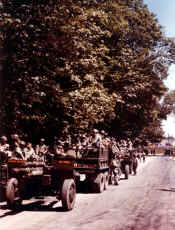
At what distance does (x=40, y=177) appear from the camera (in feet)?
37.2

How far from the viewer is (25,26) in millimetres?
15195

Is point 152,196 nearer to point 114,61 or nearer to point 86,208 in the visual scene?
point 86,208

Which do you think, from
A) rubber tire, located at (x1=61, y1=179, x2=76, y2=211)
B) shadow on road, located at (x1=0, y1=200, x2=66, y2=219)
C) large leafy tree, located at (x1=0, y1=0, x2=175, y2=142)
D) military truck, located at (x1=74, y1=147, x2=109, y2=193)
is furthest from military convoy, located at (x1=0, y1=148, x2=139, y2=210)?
large leafy tree, located at (x1=0, y1=0, x2=175, y2=142)

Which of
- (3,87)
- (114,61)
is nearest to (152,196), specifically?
(3,87)

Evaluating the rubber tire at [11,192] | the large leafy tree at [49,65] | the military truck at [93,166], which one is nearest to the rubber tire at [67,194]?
the rubber tire at [11,192]

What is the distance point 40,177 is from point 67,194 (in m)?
1.22

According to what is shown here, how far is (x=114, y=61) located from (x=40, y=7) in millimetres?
12477

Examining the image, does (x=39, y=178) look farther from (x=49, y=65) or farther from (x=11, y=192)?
(x=49, y=65)

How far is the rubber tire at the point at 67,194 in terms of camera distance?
1060 cm

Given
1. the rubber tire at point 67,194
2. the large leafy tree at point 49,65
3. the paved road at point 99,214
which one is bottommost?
the paved road at point 99,214

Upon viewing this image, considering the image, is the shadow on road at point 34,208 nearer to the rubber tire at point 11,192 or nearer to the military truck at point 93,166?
the rubber tire at point 11,192

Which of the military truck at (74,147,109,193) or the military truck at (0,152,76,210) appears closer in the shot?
the military truck at (0,152,76,210)

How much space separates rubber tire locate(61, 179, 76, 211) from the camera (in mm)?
10602

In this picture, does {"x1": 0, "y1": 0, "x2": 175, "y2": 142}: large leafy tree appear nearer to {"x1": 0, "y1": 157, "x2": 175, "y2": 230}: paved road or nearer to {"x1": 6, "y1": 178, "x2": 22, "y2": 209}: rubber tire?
{"x1": 0, "y1": 157, "x2": 175, "y2": 230}: paved road
